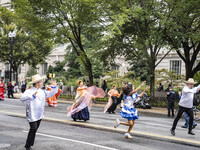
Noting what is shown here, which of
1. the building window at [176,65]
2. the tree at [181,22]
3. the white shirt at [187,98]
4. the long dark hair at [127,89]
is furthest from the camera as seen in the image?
the building window at [176,65]

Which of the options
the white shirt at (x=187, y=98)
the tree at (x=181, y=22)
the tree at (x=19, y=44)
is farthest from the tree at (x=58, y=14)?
the tree at (x=19, y=44)

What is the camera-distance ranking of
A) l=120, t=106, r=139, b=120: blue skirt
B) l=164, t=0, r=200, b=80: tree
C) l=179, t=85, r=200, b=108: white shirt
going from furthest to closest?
l=164, t=0, r=200, b=80: tree
l=179, t=85, r=200, b=108: white shirt
l=120, t=106, r=139, b=120: blue skirt

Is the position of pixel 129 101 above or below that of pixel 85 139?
above

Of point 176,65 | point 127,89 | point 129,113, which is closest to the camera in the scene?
point 129,113

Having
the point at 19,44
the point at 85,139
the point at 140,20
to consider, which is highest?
the point at 19,44

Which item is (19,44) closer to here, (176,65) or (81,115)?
(176,65)

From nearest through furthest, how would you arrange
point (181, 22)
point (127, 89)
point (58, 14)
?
point (127, 89) → point (181, 22) → point (58, 14)

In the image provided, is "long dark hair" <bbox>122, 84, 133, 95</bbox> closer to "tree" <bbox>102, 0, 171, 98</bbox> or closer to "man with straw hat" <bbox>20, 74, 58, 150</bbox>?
"man with straw hat" <bbox>20, 74, 58, 150</bbox>

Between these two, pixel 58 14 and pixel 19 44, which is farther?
pixel 19 44

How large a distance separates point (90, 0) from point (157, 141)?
48.5ft

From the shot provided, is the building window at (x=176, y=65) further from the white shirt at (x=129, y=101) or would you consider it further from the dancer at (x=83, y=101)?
the white shirt at (x=129, y=101)

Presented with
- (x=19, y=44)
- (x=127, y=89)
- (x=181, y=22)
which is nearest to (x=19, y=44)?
(x=19, y=44)

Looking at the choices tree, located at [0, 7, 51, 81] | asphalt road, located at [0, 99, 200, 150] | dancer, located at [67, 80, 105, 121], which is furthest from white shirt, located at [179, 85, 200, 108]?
tree, located at [0, 7, 51, 81]

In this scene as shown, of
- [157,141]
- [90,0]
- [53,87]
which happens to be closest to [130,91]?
[157,141]
